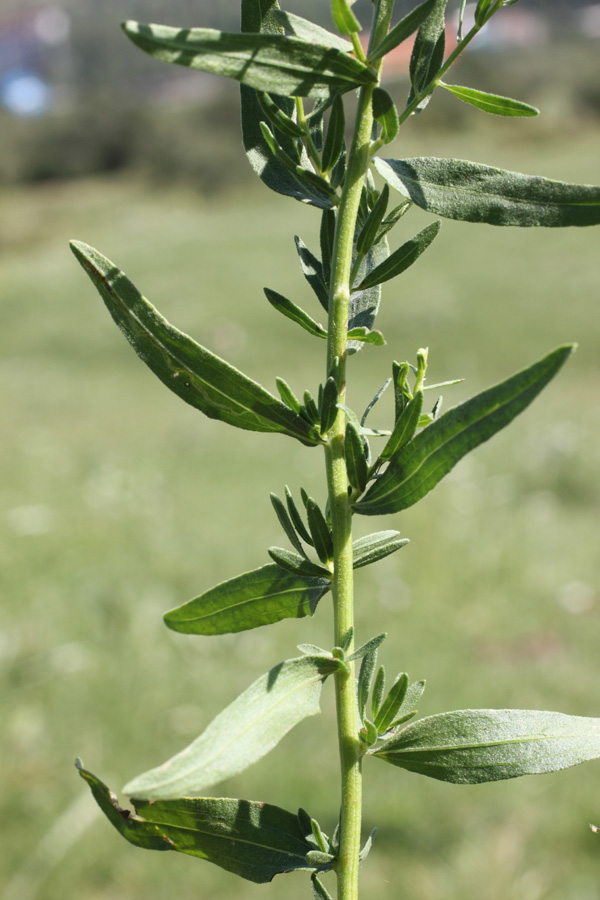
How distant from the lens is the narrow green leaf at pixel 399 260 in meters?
0.18

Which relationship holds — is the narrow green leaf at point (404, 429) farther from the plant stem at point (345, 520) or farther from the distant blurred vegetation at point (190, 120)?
the distant blurred vegetation at point (190, 120)

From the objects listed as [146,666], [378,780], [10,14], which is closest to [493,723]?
[378,780]

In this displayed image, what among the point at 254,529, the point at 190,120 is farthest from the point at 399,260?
the point at 190,120

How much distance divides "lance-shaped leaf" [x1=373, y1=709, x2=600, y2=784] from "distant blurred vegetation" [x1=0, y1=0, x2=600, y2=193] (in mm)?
3525

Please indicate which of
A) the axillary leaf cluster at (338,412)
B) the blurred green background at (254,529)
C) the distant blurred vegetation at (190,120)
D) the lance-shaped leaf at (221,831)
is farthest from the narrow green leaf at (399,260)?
the distant blurred vegetation at (190,120)

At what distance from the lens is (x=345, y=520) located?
6.6 inches

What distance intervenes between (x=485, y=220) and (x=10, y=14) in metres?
5.28

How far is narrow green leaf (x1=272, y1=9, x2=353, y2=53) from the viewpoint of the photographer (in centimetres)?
17

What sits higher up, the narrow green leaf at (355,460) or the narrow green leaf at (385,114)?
the narrow green leaf at (385,114)

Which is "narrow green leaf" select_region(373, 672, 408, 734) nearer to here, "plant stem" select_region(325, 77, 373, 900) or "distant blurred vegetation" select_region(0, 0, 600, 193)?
"plant stem" select_region(325, 77, 373, 900)

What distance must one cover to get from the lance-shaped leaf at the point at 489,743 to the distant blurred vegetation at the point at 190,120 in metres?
3.52

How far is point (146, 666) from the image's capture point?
4.08 ft

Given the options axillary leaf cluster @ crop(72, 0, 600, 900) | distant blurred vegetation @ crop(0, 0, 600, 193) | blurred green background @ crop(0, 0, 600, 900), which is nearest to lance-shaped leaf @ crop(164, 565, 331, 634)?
axillary leaf cluster @ crop(72, 0, 600, 900)

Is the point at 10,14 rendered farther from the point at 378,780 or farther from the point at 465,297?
the point at 378,780
